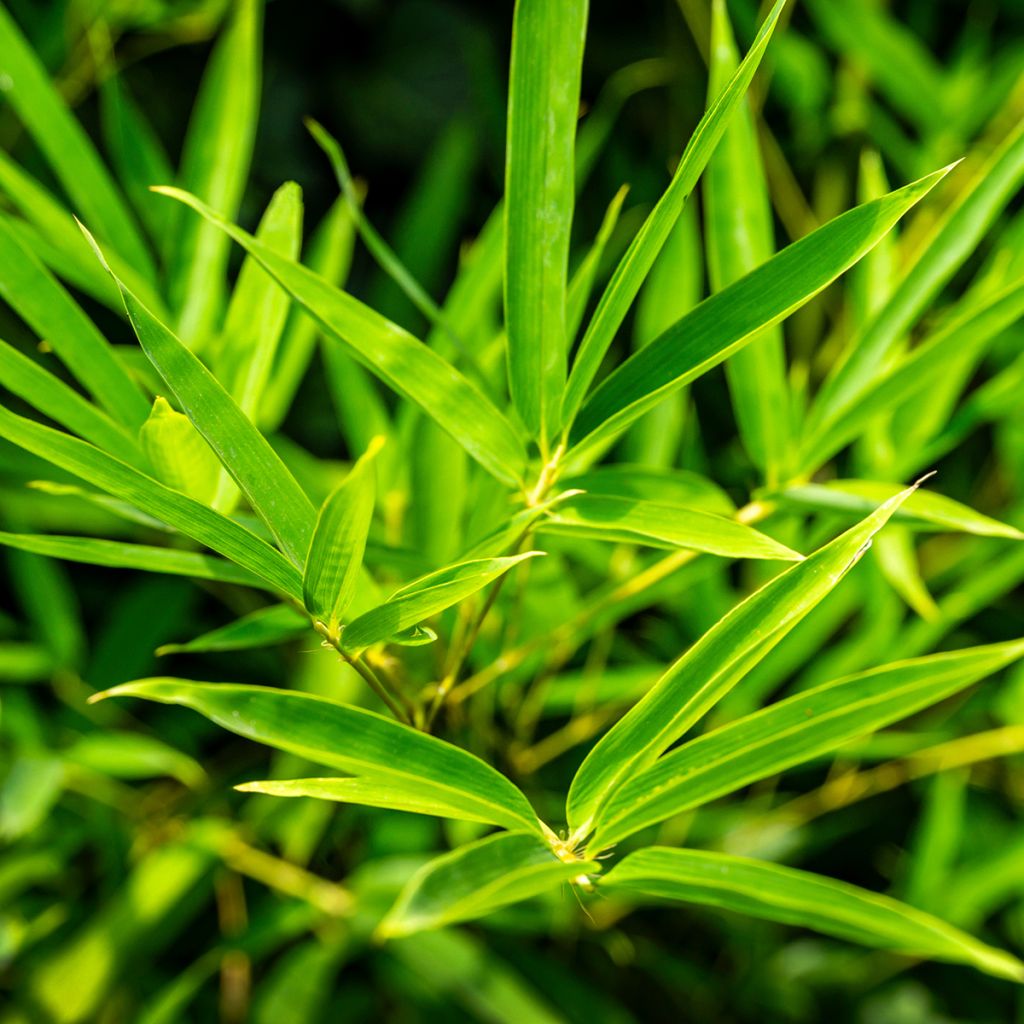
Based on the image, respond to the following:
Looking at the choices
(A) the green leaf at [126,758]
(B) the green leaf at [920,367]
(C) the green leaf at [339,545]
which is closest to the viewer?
(C) the green leaf at [339,545]

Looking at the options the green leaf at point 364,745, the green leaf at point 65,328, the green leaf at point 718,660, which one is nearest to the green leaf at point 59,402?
the green leaf at point 65,328

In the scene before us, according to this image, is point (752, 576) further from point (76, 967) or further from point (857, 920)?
point (76, 967)

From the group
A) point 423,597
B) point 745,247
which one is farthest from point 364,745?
point 745,247

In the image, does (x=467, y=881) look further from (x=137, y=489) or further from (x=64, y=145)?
(x=64, y=145)

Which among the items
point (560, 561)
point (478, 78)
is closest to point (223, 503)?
point (560, 561)

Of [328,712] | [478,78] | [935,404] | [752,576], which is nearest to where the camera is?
[328,712]

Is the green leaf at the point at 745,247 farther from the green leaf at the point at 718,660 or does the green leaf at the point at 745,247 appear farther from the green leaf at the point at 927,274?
the green leaf at the point at 718,660
